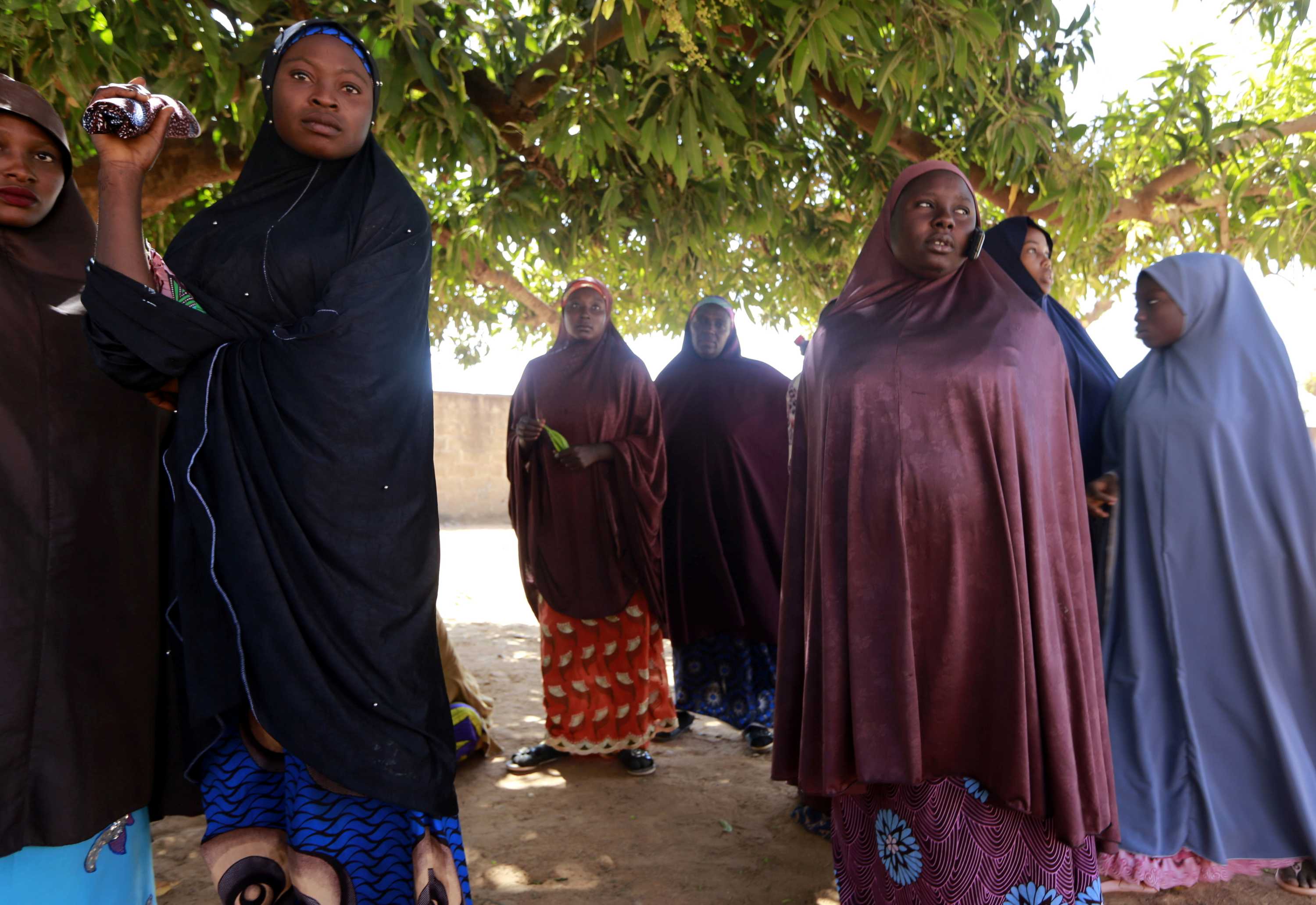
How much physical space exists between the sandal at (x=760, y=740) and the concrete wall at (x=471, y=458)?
→ 11.7m

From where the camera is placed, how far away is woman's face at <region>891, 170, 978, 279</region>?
245 centimetres

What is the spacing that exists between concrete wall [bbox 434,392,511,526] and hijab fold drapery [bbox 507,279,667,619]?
451 inches

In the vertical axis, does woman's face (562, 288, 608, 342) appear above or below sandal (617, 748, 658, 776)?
above

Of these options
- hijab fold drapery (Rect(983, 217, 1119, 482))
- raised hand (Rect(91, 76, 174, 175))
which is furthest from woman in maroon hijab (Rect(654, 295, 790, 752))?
raised hand (Rect(91, 76, 174, 175))

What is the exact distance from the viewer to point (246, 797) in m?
1.80

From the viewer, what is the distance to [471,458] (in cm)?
1611

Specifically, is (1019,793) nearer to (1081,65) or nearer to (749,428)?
(749,428)

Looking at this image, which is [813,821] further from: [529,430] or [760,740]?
[529,430]

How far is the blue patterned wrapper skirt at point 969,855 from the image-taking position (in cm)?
222

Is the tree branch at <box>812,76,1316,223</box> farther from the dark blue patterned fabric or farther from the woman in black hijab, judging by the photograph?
the woman in black hijab

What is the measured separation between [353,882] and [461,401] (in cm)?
1472

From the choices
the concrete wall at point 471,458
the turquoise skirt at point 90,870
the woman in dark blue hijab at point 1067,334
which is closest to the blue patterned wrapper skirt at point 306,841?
the turquoise skirt at point 90,870

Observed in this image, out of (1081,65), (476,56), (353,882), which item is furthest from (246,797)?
(1081,65)

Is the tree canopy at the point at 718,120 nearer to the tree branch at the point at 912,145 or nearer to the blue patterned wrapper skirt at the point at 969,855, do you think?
the tree branch at the point at 912,145
